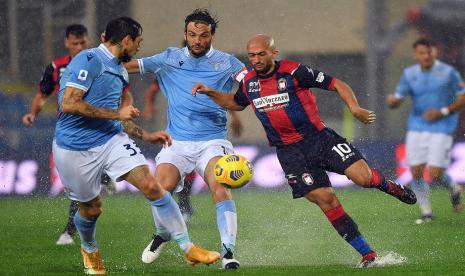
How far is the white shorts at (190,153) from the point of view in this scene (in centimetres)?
1084

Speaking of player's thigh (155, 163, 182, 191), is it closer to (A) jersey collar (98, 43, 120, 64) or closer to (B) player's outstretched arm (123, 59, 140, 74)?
(B) player's outstretched arm (123, 59, 140, 74)

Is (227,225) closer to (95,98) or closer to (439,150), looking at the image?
(95,98)

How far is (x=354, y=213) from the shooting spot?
606 inches

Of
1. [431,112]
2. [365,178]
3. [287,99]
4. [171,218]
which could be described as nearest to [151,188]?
[171,218]

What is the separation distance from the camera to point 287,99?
10273 mm

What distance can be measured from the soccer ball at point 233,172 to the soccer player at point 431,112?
507cm

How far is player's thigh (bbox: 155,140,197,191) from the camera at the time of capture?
10750 mm

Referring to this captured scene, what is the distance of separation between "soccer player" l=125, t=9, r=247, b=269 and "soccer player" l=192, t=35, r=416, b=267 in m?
0.58

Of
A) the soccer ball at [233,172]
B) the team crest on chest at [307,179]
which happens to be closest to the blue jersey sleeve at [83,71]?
the soccer ball at [233,172]

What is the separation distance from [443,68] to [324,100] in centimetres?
485

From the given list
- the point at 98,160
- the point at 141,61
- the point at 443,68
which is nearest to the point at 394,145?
the point at 443,68

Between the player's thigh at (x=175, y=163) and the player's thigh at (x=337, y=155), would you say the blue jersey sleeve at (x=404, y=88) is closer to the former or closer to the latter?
the player's thigh at (x=175, y=163)

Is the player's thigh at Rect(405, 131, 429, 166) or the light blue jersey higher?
the light blue jersey

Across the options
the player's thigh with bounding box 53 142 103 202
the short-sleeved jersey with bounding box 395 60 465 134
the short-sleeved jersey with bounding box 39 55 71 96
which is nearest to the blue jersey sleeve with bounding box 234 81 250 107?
the player's thigh with bounding box 53 142 103 202
